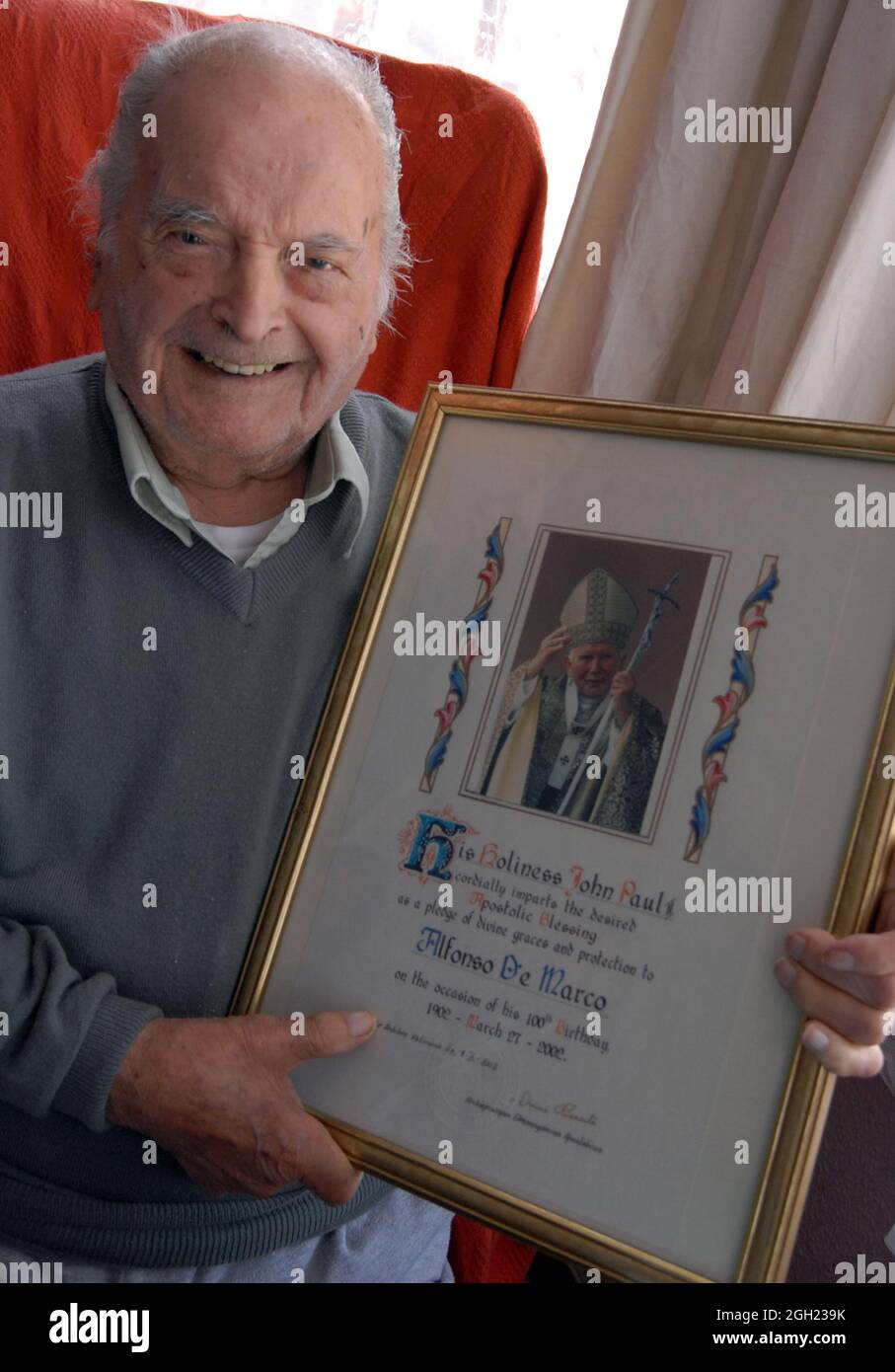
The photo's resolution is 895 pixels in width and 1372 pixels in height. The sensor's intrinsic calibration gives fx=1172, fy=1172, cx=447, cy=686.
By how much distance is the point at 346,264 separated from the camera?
3.84ft

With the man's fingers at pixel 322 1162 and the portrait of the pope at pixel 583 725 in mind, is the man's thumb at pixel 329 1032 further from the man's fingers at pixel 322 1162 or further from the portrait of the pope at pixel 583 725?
the portrait of the pope at pixel 583 725

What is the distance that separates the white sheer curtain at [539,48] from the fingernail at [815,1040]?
1.57 meters

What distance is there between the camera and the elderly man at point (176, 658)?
1.09 metres

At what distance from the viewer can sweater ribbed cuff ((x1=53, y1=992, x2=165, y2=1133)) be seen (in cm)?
102

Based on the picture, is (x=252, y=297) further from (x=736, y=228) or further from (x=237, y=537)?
(x=736, y=228)

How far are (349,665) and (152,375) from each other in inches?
15.0

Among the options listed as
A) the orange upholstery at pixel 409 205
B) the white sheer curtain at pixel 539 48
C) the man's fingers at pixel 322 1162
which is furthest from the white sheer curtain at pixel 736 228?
the man's fingers at pixel 322 1162

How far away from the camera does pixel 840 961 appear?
756mm

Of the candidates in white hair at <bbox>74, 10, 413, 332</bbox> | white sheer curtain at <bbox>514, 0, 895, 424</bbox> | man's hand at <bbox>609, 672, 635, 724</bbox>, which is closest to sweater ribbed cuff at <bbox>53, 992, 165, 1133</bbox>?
man's hand at <bbox>609, 672, 635, 724</bbox>

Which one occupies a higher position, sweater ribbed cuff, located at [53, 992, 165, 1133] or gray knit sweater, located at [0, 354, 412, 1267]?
gray knit sweater, located at [0, 354, 412, 1267]

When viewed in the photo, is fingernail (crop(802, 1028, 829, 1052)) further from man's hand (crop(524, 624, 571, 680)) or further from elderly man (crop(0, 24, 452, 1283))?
elderly man (crop(0, 24, 452, 1283))

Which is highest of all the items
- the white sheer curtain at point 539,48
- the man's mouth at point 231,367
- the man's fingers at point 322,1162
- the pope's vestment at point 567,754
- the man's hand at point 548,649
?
the white sheer curtain at point 539,48

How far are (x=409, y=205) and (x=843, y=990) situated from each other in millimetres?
1282
